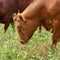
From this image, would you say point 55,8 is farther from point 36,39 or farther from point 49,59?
point 36,39

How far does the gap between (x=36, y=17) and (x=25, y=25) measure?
13.2 inches

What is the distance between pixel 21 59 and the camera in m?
6.32

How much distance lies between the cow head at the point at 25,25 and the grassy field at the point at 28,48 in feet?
1.30

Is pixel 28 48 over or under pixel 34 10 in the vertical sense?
under

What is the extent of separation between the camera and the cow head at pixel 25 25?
6.90 metres

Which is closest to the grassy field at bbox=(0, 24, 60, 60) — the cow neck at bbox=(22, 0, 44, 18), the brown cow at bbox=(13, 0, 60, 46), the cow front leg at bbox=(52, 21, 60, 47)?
→ the cow front leg at bbox=(52, 21, 60, 47)

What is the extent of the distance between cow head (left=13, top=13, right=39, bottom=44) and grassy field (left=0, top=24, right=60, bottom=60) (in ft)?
1.30

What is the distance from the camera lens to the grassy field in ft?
21.6

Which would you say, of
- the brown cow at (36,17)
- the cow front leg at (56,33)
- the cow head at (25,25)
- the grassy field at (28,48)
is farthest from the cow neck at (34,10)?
the grassy field at (28,48)

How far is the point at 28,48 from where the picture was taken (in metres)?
7.50

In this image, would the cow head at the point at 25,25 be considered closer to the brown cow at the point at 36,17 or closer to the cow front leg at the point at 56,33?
the brown cow at the point at 36,17

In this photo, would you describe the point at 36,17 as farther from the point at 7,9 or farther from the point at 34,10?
the point at 7,9

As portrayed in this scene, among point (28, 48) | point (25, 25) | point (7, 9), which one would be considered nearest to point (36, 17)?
point (25, 25)

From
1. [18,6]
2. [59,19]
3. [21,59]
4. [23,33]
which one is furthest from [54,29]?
[18,6]
